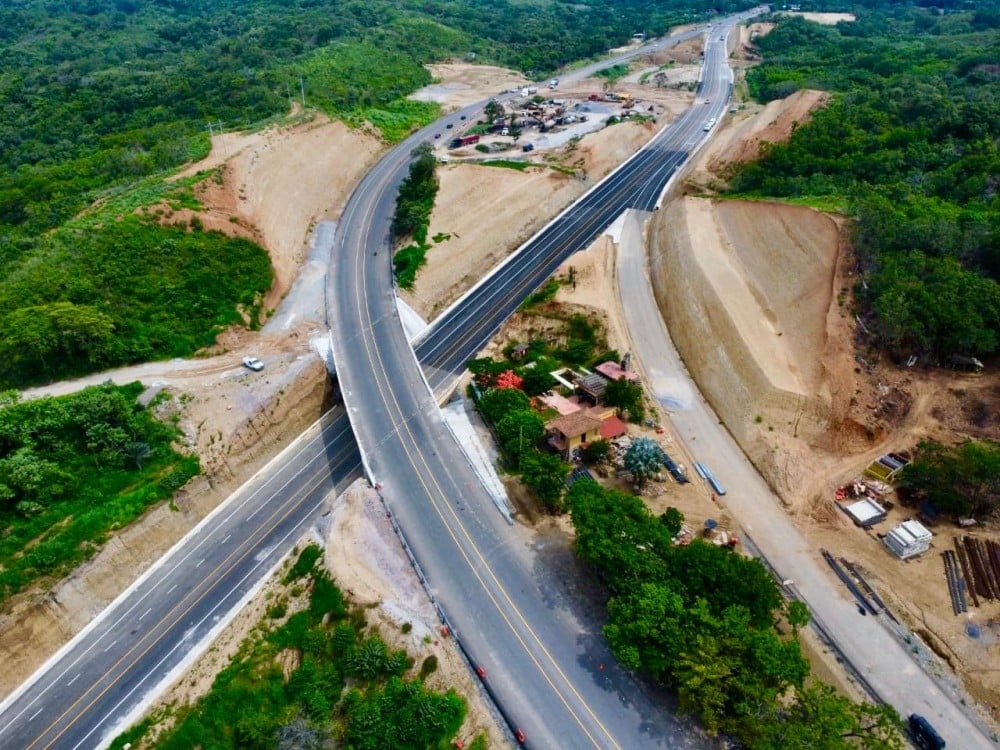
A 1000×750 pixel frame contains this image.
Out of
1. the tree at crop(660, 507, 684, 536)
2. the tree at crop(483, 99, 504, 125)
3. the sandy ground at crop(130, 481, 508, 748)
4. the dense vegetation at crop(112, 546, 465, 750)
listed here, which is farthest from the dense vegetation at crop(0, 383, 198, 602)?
the tree at crop(483, 99, 504, 125)

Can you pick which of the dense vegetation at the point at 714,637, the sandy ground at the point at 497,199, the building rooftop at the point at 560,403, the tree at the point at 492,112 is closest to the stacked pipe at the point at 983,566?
the dense vegetation at the point at 714,637

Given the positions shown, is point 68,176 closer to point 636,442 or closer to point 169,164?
point 169,164

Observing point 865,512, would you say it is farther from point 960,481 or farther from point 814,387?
point 814,387

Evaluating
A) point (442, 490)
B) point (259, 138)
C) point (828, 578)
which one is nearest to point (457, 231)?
point (259, 138)

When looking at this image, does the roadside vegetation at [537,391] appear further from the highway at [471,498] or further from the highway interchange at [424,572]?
the highway interchange at [424,572]

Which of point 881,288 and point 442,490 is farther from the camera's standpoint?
point 881,288

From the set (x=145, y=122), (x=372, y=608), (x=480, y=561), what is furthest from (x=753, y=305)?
(x=145, y=122)
